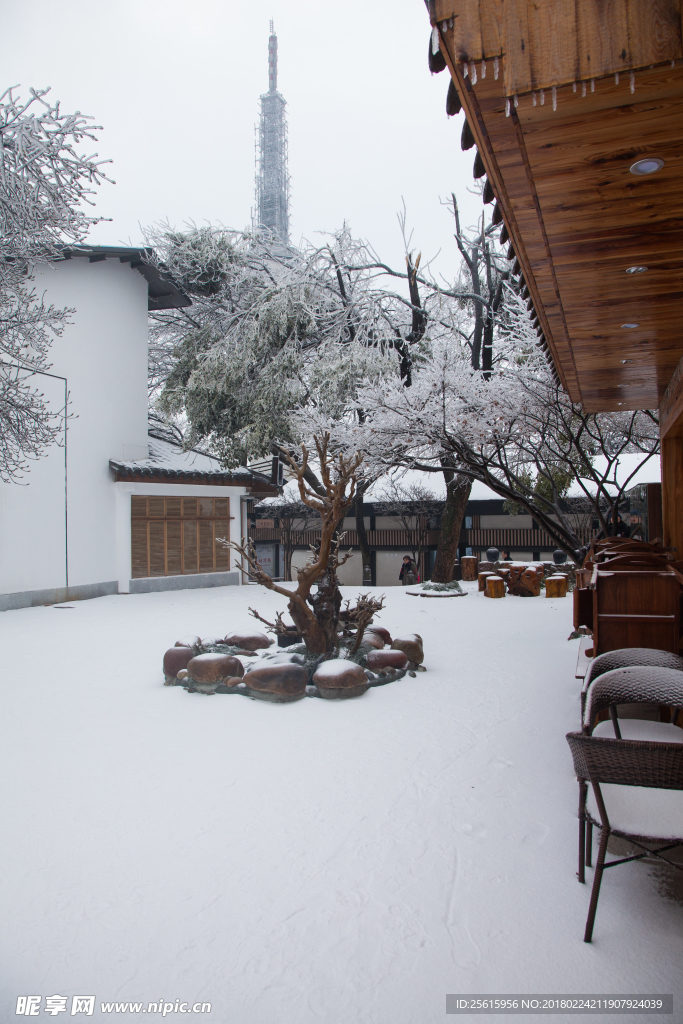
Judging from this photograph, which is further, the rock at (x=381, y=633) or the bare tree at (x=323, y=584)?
the rock at (x=381, y=633)

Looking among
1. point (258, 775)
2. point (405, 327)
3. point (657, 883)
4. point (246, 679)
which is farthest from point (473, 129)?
point (405, 327)

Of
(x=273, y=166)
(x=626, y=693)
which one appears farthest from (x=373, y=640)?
(x=273, y=166)

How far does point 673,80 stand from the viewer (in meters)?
1.65

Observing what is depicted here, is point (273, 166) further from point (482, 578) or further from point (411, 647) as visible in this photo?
point (411, 647)

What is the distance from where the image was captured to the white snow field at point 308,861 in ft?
7.07

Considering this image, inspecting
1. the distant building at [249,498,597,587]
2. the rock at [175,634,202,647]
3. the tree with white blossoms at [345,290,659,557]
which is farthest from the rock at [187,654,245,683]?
the distant building at [249,498,597,587]

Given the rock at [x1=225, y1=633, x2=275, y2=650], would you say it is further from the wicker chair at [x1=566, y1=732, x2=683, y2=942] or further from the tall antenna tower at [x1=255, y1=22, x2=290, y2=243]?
the tall antenna tower at [x1=255, y1=22, x2=290, y2=243]

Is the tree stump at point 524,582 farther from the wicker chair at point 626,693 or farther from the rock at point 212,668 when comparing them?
the wicker chair at point 626,693

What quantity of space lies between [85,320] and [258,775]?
12092mm

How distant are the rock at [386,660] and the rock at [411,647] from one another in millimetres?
179

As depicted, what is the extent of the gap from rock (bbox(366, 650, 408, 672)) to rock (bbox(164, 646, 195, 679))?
1.81m

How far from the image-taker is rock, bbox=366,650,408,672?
6301 millimetres

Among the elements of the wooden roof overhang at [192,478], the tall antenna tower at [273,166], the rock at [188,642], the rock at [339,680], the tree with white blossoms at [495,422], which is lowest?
the rock at [339,680]

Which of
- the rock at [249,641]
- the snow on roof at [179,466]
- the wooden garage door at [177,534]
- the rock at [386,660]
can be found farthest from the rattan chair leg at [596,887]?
the wooden garage door at [177,534]
